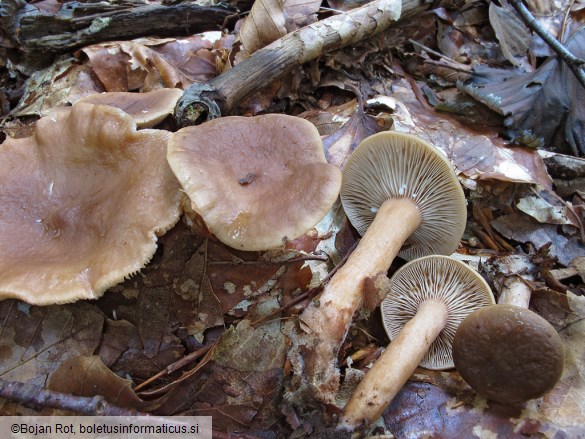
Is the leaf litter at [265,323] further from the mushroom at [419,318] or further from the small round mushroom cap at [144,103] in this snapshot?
the small round mushroom cap at [144,103]

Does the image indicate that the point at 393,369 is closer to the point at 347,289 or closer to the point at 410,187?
the point at 347,289

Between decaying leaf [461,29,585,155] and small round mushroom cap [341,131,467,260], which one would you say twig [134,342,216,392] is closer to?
small round mushroom cap [341,131,467,260]

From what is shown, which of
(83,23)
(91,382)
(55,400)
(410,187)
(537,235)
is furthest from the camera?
(83,23)

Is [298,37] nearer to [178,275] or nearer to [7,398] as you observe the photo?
[178,275]

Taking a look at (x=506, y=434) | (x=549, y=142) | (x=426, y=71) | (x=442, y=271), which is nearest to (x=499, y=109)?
(x=549, y=142)

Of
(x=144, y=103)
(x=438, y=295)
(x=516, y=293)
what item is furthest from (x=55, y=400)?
(x=516, y=293)

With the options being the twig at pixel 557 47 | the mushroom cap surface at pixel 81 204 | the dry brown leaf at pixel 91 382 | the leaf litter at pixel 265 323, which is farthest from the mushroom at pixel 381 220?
the twig at pixel 557 47
